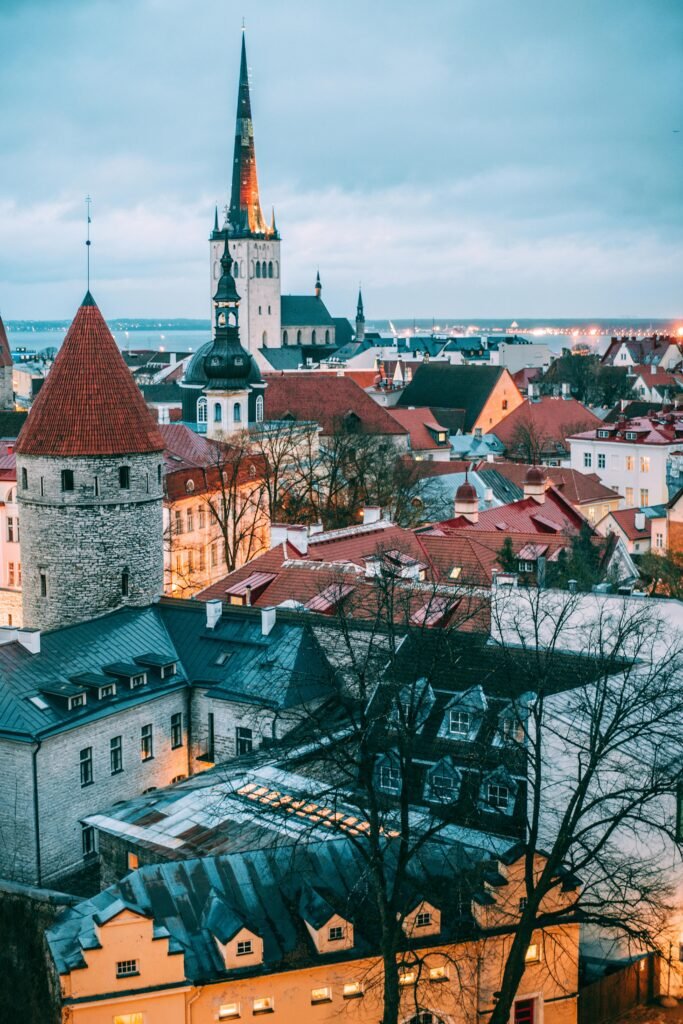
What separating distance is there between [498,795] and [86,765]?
31.8 ft

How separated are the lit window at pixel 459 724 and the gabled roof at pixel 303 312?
126323 mm

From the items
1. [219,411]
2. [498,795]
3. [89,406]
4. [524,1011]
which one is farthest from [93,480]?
[219,411]

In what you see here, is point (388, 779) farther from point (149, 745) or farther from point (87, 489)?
point (87, 489)

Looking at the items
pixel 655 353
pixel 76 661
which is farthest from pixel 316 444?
pixel 655 353

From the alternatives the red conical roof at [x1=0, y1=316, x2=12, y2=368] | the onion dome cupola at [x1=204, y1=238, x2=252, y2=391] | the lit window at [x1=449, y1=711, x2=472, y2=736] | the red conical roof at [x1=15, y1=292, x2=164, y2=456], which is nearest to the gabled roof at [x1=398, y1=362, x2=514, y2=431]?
the red conical roof at [x1=0, y1=316, x2=12, y2=368]

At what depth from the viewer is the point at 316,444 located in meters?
72.4

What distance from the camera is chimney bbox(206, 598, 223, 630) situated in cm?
3309

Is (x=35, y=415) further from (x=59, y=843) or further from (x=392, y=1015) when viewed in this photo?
(x=392, y=1015)

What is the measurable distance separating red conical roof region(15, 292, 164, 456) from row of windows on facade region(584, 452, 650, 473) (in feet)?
121

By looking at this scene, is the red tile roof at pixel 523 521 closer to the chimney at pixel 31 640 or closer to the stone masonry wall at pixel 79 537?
the stone masonry wall at pixel 79 537

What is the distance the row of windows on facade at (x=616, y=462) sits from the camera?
6675 centimetres

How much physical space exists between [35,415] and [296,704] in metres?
11.0

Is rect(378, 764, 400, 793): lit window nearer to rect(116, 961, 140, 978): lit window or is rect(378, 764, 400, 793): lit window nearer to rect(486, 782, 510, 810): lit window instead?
rect(486, 782, 510, 810): lit window

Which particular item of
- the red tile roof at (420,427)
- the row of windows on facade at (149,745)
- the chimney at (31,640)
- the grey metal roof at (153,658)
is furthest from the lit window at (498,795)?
the red tile roof at (420,427)
